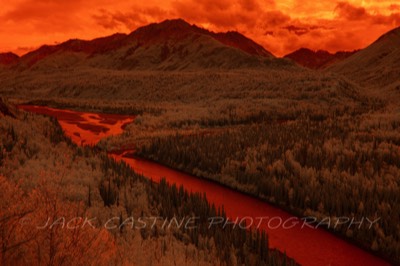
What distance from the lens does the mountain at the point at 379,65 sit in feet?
284

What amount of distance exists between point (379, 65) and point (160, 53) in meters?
68.1

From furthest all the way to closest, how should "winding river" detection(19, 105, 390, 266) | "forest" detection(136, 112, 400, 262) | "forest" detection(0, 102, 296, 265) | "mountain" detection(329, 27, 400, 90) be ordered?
"mountain" detection(329, 27, 400, 90) < "forest" detection(136, 112, 400, 262) < "winding river" detection(19, 105, 390, 266) < "forest" detection(0, 102, 296, 265)

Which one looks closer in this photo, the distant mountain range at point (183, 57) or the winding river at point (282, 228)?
the winding river at point (282, 228)

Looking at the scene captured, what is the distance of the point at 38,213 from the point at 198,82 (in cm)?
5593

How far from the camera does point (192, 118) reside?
28.8 meters

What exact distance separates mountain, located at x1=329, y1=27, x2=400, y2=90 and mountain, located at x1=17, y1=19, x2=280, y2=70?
24.9 m

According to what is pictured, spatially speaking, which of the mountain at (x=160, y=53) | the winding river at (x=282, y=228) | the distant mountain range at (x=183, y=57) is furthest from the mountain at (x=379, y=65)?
the winding river at (x=282, y=228)

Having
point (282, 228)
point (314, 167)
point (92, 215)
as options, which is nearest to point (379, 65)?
point (314, 167)

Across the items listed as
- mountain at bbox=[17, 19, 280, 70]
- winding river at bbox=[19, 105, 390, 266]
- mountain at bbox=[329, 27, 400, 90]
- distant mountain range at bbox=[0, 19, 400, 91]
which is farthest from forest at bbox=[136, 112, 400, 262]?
mountain at bbox=[329, 27, 400, 90]

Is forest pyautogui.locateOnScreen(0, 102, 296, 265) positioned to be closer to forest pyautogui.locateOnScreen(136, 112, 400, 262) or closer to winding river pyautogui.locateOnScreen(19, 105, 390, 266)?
winding river pyautogui.locateOnScreen(19, 105, 390, 266)

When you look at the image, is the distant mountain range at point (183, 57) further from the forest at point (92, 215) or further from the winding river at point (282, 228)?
the forest at point (92, 215)

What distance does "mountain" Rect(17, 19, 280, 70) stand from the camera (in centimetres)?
9343

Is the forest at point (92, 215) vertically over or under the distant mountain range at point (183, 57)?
under

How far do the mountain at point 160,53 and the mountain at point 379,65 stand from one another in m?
24.9
